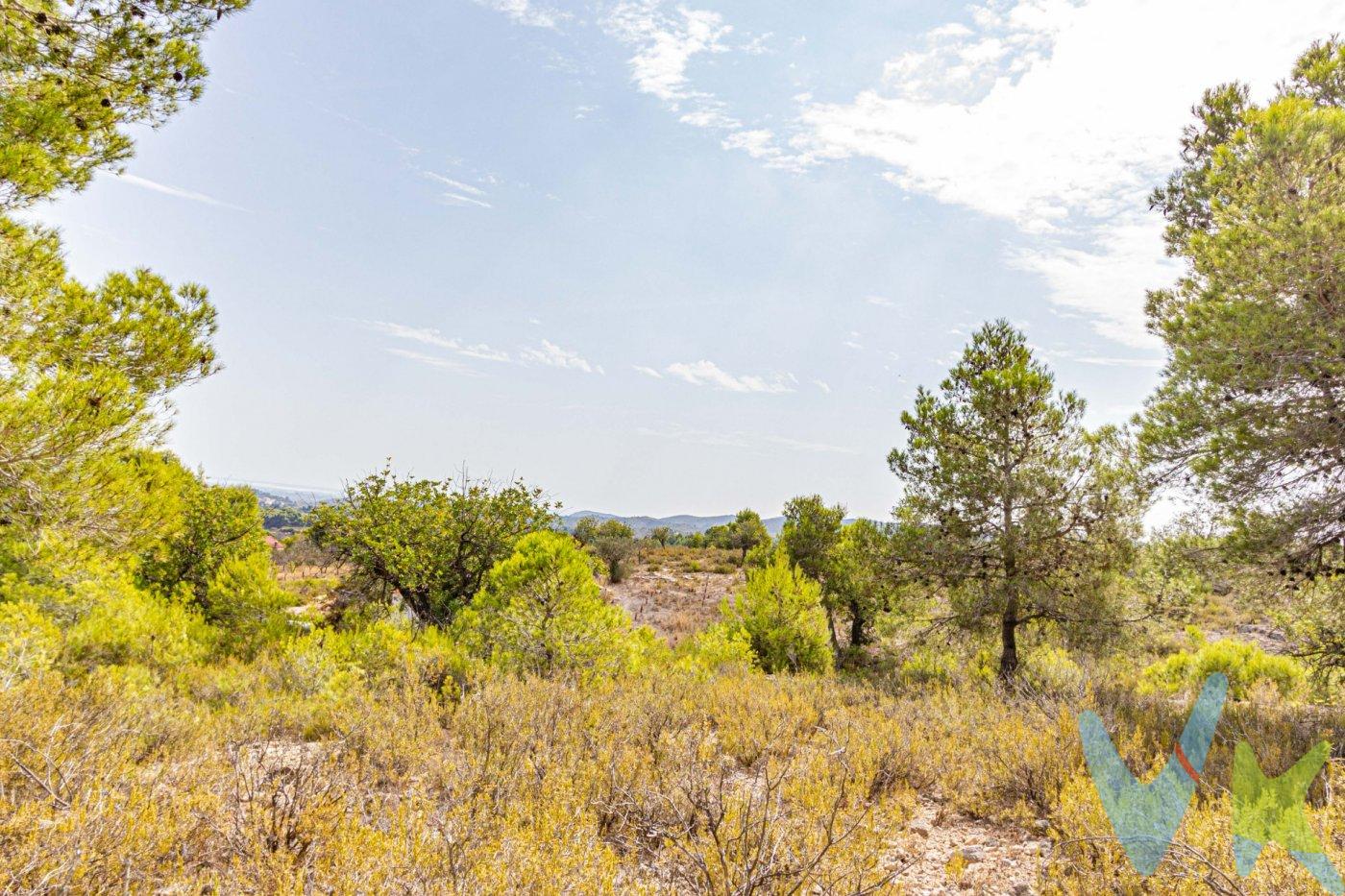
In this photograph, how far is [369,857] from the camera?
8.63 ft

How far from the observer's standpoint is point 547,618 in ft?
25.9

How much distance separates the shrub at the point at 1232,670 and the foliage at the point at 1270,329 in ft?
14.7

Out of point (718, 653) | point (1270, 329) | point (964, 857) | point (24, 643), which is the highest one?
point (1270, 329)

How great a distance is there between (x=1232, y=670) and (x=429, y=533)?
52.3 ft

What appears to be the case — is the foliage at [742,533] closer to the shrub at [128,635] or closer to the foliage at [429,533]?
the foliage at [429,533]

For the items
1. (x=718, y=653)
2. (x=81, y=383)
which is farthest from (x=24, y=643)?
(x=718, y=653)

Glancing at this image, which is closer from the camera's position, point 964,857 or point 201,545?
point 964,857

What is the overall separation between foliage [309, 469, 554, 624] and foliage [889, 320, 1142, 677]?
792 centimetres

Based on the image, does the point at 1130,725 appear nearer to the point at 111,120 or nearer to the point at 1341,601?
the point at 1341,601

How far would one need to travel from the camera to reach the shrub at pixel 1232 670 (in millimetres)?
10422

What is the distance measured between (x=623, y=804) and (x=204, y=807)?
2.36 metres

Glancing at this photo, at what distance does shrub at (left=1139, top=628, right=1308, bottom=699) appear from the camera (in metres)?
10.4

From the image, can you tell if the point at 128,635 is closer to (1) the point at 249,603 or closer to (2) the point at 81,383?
(1) the point at 249,603

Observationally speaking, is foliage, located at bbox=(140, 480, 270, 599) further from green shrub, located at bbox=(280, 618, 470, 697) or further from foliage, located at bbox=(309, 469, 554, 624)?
green shrub, located at bbox=(280, 618, 470, 697)
